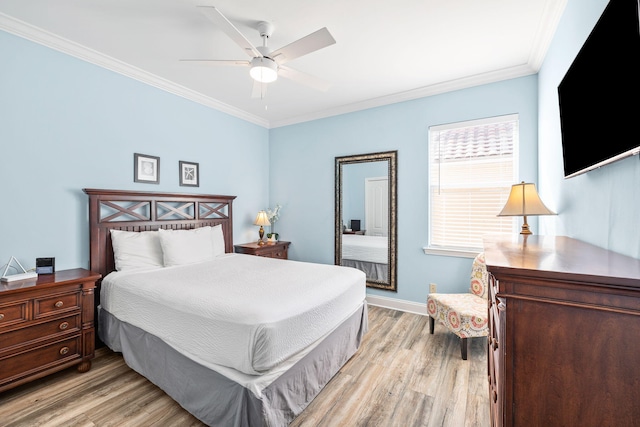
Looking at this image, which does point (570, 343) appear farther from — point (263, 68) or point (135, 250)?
point (135, 250)

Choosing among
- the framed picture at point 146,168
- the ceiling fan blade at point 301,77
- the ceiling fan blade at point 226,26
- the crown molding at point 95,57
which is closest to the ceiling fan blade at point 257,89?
the ceiling fan blade at point 301,77

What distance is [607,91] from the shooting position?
111cm

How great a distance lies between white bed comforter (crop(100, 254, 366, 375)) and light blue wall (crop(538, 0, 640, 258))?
5.26 feet

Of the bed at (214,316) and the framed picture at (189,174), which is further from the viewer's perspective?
the framed picture at (189,174)

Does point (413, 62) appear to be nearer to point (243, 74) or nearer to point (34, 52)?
point (243, 74)

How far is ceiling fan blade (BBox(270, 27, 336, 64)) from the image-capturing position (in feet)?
6.00

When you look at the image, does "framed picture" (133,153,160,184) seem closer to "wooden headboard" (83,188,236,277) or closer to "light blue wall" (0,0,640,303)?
"light blue wall" (0,0,640,303)

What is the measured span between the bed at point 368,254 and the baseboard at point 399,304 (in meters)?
0.26

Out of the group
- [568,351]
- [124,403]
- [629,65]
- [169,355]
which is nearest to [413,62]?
[629,65]

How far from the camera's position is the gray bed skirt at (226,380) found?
158 cm

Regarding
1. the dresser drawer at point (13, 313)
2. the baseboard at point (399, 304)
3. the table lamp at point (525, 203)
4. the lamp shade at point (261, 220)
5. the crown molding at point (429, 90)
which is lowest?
the baseboard at point (399, 304)

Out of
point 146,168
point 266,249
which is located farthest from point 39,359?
point 266,249

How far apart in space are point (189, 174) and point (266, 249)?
146cm

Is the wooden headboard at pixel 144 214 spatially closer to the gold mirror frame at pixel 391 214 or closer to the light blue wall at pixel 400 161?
the light blue wall at pixel 400 161
